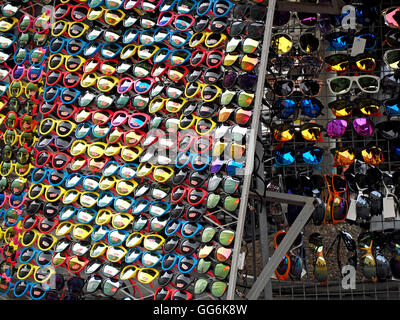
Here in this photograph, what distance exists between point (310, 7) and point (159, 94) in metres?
1.15

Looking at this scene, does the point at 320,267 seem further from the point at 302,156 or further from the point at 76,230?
the point at 76,230

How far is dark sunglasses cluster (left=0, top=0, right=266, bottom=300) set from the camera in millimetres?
3254

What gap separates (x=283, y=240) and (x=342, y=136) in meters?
0.95

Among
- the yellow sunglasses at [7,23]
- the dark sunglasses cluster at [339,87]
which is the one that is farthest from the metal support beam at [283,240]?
the yellow sunglasses at [7,23]

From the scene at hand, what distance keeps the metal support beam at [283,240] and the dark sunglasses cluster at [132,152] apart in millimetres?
192

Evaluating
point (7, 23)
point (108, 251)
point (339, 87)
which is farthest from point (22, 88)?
point (339, 87)

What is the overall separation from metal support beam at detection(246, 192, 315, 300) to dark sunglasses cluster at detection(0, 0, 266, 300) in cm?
19

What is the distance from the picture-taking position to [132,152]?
11.4 feet

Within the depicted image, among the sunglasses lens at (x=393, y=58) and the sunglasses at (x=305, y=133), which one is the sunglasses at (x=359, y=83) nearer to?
the sunglasses lens at (x=393, y=58)

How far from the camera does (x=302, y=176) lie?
410 cm

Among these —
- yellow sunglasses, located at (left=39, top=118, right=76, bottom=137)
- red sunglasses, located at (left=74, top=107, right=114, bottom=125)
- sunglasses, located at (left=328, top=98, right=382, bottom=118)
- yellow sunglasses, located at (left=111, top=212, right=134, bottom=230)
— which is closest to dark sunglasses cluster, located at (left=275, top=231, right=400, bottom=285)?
sunglasses, located at (left=328, top=98, right=382, bottom=118)
